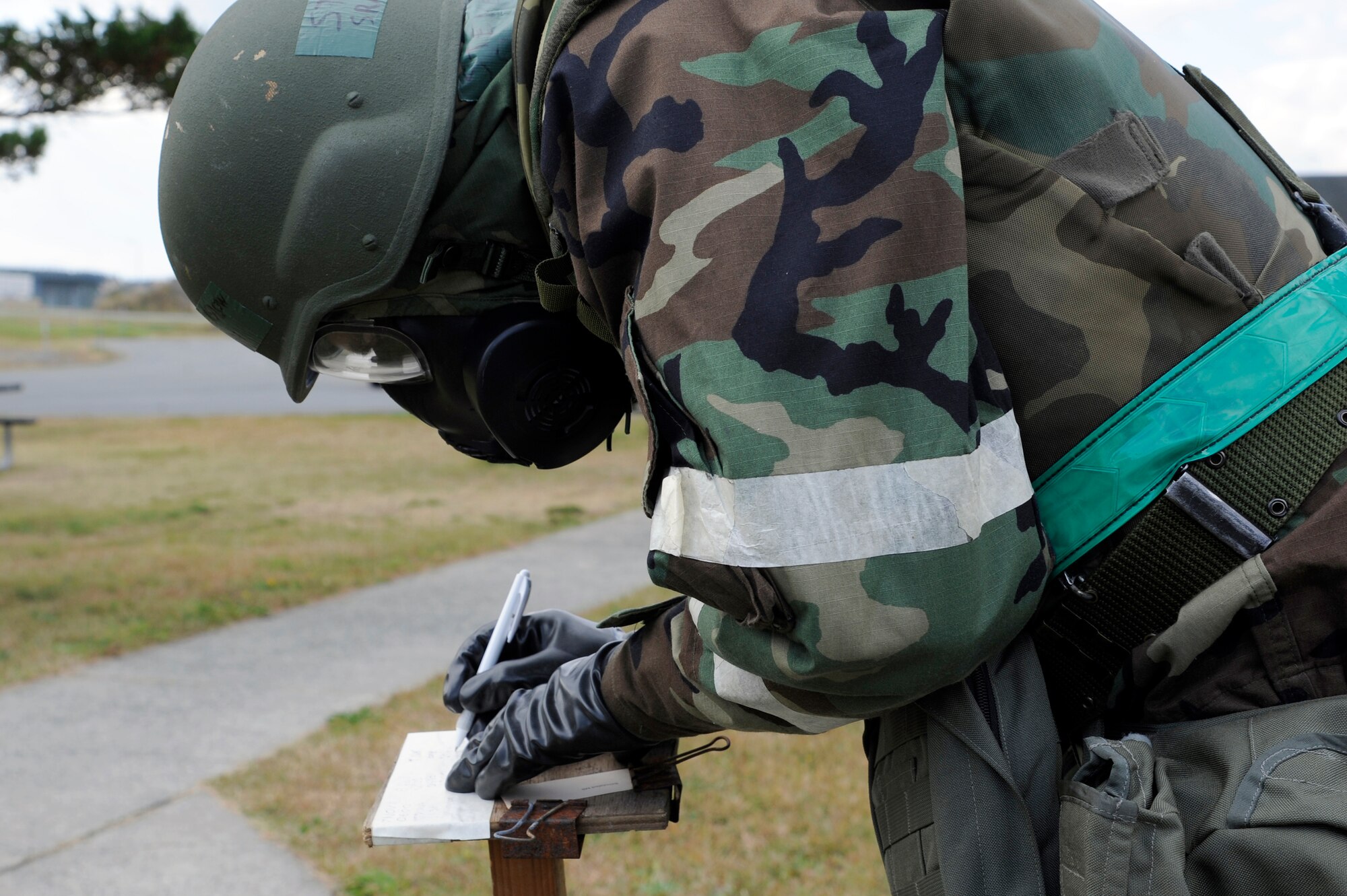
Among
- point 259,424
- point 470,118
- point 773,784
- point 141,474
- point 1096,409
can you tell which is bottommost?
point 259,424

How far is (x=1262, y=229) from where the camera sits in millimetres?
1279

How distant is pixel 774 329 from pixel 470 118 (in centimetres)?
74

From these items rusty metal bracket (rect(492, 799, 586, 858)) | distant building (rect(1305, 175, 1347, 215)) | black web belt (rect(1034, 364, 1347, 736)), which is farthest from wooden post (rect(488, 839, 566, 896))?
distant building (rect(1305, 175, 1347, 215))

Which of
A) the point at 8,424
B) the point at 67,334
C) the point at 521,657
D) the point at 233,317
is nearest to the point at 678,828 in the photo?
the point at 521,657

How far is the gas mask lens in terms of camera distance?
1801 mm

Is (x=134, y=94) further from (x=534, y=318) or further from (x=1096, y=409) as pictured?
(x=1096, y=409)

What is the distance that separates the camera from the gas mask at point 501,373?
1.75m

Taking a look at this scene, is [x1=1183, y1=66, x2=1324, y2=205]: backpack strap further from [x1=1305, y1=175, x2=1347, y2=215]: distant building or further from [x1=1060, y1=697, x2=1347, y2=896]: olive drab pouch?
[x1=1305, y1=175, x2=1347, y2=215]: distant building

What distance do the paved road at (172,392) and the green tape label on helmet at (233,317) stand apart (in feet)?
43.2

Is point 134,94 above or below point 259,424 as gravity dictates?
above

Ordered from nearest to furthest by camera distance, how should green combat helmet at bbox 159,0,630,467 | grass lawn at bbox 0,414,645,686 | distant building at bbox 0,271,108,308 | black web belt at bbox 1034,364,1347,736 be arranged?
black web belt at bbox 1034,364,1347,736
green combat helmet at bbox 159,0,630,467
grass lawn at bbox 0,414,645,686
distant building at bbox 0,271,108,308

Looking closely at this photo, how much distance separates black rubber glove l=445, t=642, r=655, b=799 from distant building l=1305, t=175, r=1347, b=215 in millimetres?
6036

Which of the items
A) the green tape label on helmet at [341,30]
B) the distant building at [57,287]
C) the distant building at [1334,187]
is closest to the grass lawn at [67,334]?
the distant building at [57,287]

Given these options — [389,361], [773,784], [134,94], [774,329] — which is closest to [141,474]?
[134,94]
